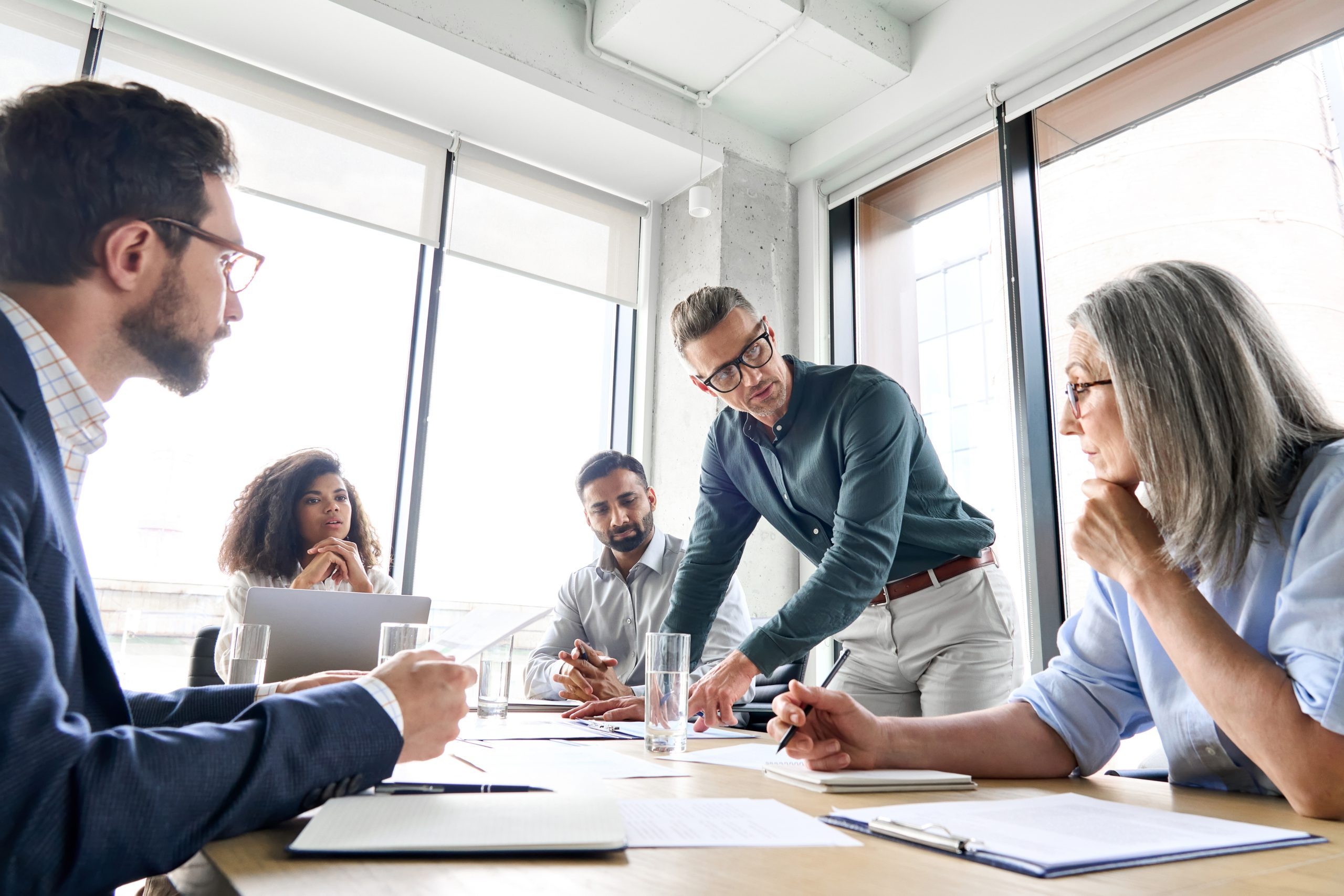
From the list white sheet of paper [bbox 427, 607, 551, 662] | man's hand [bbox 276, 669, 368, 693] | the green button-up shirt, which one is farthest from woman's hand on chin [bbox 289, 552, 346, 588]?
man's hand [bbox 276, 669, 368, 693]

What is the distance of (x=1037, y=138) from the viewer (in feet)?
10.7

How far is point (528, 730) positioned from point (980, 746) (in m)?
0.74

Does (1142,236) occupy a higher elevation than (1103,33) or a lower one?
lower

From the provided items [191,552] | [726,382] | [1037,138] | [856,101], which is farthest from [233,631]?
[856,101]

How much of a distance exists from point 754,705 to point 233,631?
1.13m

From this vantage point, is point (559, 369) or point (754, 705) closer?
point (754, 705)

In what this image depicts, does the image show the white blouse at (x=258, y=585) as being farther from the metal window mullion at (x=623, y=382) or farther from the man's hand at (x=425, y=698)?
the man's hand at (x=425, y=698)

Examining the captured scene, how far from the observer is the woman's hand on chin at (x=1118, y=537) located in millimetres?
1026

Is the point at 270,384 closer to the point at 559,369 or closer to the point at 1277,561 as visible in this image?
the point at 559,369

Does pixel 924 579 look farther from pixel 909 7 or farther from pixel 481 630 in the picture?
pixel 909 7

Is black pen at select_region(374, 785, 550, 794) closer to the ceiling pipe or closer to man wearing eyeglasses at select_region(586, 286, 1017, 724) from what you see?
man wearing eyeglasses at select_region(586, 286, 1017, 724)

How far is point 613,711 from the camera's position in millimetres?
1728

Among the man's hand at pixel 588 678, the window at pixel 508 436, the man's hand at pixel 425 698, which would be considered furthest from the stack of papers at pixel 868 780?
the window at pixel 508 436

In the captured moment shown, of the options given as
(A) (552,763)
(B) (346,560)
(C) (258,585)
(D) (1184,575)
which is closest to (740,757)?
(A) (552,763)
